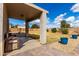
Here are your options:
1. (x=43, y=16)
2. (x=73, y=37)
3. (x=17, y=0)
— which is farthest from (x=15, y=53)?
(x=73, y=37)

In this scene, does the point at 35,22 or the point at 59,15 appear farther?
the point at 35,22

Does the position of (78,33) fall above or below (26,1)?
below

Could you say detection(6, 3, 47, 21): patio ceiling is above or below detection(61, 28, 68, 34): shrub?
above

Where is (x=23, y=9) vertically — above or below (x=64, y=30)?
above

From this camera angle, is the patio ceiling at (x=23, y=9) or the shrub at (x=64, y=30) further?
the shrub at (x=64, y=30)

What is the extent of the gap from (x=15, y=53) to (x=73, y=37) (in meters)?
7.86

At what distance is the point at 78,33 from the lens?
13898mm

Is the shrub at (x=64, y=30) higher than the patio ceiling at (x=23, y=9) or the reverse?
the reverse

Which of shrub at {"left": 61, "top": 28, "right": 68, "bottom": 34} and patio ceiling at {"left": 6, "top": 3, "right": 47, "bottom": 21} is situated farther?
shrub at {"left": 61, "top": 28, "right": 68, "bottom": 34}

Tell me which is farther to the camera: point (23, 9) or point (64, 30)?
point (64, 30)

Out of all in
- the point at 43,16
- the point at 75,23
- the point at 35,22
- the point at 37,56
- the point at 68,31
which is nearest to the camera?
the point at 37,56

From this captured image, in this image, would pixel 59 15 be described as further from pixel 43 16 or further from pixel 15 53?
pixel 15 53

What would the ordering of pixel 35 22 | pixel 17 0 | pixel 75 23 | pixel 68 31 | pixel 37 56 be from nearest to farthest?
pixel 37 56, pixel 17 0, pixel 75 23, pixel 68 31, pixel 35 22

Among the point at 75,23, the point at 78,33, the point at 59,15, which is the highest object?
the point at 59,15
